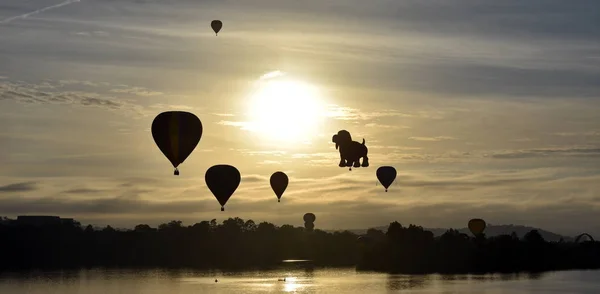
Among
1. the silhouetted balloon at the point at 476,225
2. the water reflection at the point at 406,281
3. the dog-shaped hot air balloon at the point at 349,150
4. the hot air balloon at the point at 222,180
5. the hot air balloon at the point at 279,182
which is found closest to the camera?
the dog-shaped hot air balloon at the point at 349,150

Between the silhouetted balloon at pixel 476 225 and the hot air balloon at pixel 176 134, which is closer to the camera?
the hot air balloon at pixel 176 134

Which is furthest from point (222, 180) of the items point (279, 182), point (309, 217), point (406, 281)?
point (309, 217)

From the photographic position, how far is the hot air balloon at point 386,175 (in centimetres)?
11750

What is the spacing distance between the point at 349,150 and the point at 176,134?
Result: 1437 centimetres

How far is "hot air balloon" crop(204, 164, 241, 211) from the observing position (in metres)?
102

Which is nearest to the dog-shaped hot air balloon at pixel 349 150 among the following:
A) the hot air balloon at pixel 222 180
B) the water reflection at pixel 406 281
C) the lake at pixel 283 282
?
the hot air balloon at pixel 222 180

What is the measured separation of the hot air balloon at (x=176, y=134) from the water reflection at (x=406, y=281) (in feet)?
136

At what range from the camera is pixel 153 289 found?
4990 inches

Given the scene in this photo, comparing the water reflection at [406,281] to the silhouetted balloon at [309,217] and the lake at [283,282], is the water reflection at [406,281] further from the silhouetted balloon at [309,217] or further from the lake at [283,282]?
the silhouetted balloon at [309,217]

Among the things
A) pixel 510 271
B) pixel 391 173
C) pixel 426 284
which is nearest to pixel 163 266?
pixel 510 271

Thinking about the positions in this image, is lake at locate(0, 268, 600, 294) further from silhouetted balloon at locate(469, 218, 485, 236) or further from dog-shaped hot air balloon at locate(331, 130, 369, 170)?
dog-shaped hot air balloon at locate(331, 130, 369, 170)

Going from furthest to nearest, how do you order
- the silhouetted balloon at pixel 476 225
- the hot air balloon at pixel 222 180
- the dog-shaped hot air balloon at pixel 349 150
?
1. the silhouetted balloon at pixel 476 225
2. the hot air balloon at pixel 222 180
3. the dog-shaped hot air balloon at pixel 349 150

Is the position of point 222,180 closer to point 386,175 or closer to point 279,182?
point 279,182

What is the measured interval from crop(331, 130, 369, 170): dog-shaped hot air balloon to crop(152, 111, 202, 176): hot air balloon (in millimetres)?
11930
